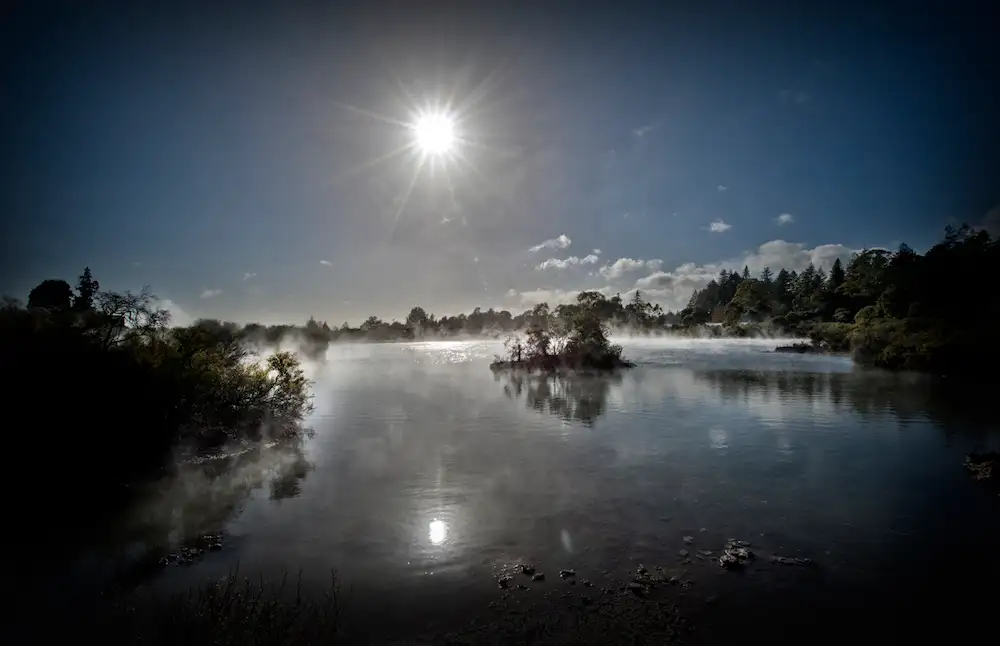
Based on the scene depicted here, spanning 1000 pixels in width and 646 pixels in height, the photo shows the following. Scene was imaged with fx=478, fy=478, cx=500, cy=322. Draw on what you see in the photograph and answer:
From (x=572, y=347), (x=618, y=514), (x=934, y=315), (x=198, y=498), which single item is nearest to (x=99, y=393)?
(x=198, y=498)

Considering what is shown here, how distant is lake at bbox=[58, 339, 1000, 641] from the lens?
10883 millimetres

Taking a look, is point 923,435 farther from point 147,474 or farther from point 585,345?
point 585,345

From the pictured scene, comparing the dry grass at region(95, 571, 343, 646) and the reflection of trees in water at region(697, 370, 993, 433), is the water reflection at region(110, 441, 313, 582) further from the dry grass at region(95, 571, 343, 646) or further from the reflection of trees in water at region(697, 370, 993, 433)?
the reflection of trees in water at region(697, 370, 993, 433)

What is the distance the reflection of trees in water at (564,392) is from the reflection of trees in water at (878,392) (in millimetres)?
11654

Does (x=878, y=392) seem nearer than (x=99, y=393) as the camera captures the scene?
No

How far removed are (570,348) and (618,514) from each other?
52.0 m

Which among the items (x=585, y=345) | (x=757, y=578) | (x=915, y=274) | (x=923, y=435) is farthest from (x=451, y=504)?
(x=915, y=274)

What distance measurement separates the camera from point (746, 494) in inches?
694

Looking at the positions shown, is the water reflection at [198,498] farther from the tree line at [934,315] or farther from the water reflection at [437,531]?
the tree line at [934,315]

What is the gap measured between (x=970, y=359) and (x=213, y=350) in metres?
72.8

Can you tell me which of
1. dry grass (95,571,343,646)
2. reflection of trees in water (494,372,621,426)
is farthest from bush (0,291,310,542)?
reflection of trees in water (494,372,621,426)

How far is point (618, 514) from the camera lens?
1580 cm

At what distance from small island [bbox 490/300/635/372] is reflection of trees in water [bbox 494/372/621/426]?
171 inches

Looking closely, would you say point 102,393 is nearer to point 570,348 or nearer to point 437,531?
point 437,531
